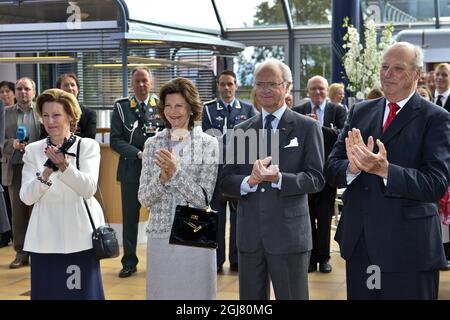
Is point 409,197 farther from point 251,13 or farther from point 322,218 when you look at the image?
point 251,13

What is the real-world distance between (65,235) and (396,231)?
1631 mm

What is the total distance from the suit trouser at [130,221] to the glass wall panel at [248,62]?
24.8 feet

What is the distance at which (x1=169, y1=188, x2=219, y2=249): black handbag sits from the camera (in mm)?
3342

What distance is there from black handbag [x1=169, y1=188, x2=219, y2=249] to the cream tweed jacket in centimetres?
9

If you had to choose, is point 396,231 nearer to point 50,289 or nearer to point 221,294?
point 50,289

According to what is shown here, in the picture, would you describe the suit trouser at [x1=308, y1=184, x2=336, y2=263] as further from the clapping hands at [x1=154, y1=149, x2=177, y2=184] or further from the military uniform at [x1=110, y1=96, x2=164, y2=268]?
the clapping hands at [x1=154, y1=149, x2=177, y2=184]

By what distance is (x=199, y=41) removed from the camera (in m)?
9.85

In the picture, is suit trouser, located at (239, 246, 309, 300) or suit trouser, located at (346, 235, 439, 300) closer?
suit trouser, located at (346, 235, 439, 300)

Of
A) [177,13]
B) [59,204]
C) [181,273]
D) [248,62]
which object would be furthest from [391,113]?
[248,62]

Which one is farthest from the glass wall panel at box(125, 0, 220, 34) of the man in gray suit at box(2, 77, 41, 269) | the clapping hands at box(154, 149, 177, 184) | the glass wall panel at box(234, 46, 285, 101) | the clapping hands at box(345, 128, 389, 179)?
the clapping hands at box(345, 128, 389, 179)

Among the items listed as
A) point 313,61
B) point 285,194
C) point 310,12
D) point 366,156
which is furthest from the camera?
point 313,61

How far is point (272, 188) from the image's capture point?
3.29 m

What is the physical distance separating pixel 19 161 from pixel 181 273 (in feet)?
10.3

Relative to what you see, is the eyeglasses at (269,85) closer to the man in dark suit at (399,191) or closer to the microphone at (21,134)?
the man in dark suit at (399,191)
